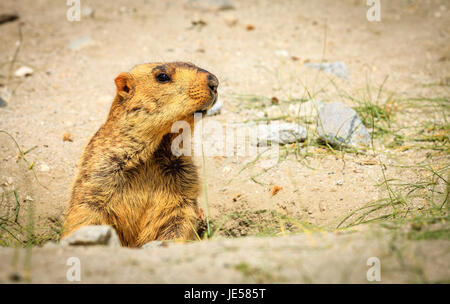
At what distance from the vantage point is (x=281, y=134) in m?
4.14

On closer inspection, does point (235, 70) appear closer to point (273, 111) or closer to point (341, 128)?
point (273, 111)

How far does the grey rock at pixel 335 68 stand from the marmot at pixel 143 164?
9.52 feet

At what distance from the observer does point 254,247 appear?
1.98 meters

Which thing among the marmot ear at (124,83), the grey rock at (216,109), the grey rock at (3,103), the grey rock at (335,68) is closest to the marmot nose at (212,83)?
the marmot ear at (124,83)

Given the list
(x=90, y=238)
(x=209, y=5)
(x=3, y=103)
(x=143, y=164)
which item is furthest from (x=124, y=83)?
(x=209, y=5)

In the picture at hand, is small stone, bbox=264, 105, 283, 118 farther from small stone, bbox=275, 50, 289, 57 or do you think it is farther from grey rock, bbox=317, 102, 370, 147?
small stone, bbox=275, 50, 289, 57

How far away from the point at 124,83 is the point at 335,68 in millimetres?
3329

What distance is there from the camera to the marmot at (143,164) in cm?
282

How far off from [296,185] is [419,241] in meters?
1.67

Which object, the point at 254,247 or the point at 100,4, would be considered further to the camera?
the point at 100,4

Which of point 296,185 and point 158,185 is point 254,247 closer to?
point 158,185

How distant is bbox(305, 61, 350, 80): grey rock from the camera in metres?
5.30

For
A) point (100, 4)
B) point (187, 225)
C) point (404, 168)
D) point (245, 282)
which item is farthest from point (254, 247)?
point (100, 4)

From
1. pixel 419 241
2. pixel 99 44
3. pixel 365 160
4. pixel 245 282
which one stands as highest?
pixel 99 44
